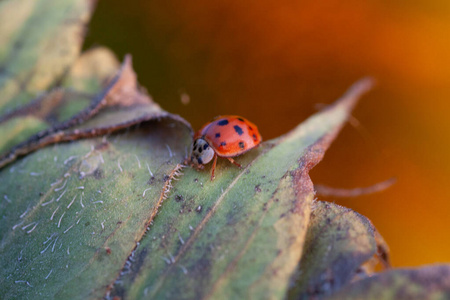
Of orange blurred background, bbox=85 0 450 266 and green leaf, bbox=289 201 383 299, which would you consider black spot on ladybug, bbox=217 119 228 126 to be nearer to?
orange blurred background, bbox=85 0 450 266

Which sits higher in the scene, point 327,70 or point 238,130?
point 327,70

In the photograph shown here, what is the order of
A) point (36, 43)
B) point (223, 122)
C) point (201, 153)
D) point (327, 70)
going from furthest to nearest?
point (327, 70) < point (36, 43) < point (223, 122) < point (201, 153)

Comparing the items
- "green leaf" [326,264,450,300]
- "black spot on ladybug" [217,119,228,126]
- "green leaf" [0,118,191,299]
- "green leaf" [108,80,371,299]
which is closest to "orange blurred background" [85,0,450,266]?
"black spot on ladybug" [217,119,228,126]

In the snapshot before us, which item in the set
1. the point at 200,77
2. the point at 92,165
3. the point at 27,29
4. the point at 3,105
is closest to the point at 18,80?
the point at 3,105

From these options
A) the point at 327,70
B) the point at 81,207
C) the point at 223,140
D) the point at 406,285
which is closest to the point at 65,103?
the point at 81,207

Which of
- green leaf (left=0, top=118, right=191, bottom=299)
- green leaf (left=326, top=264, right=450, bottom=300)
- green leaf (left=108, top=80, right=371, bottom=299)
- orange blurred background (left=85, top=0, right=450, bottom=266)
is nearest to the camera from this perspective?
green leaf (left=326, top=264, right=450, bottom=300)

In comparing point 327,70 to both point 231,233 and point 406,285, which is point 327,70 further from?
point 406,285
